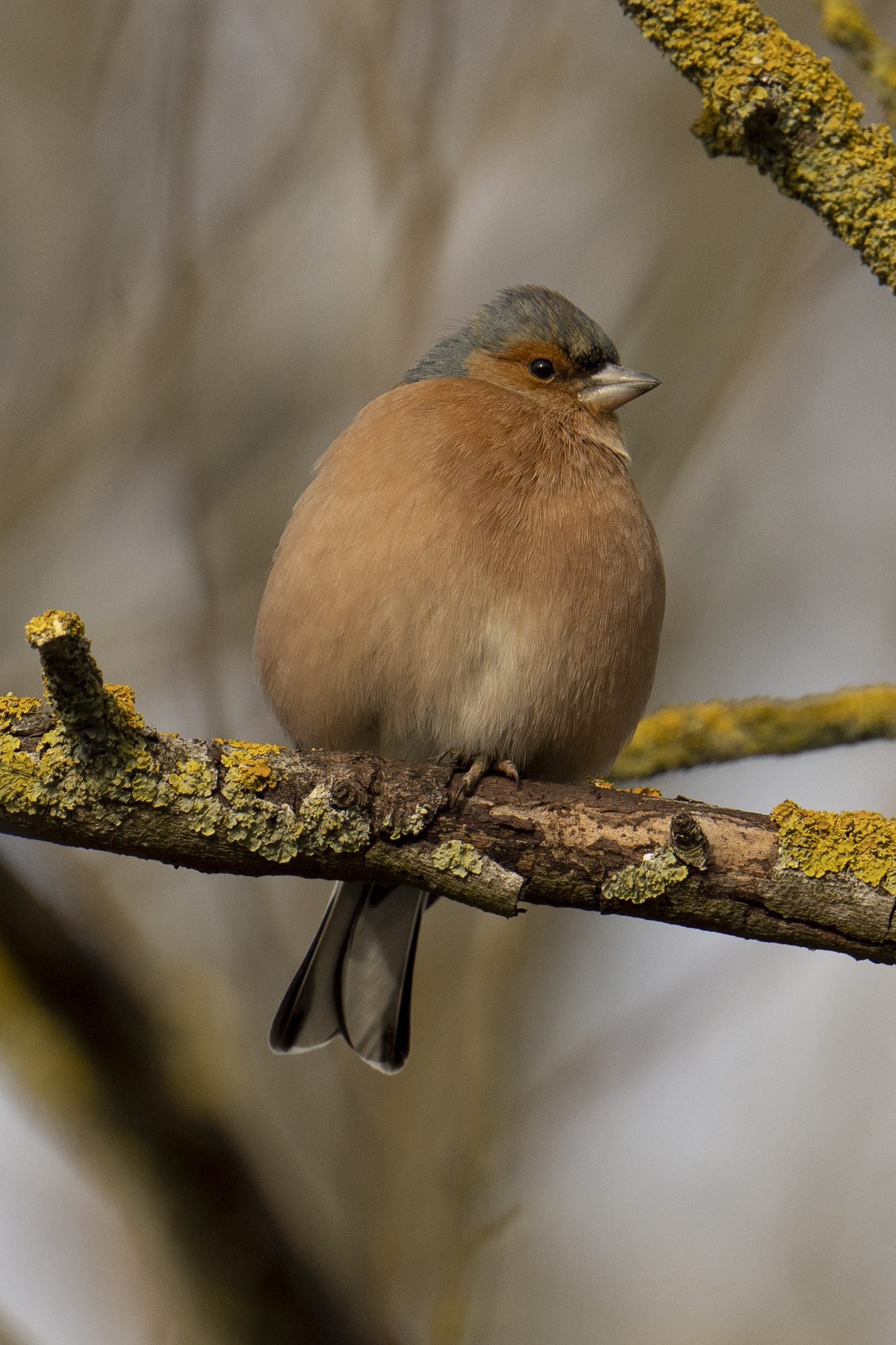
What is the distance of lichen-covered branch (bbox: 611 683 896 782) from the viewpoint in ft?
13.8

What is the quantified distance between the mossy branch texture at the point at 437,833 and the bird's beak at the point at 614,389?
84.1 inches

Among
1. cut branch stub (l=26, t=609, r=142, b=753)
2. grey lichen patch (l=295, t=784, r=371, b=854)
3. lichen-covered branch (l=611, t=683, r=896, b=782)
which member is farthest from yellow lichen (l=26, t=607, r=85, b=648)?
lichen-covered branch (l=611, t=683, r=896, b=782)

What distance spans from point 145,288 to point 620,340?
8.37 ft

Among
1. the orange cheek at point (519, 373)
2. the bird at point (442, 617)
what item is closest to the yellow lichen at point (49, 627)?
A: the bird at point (442, 617)

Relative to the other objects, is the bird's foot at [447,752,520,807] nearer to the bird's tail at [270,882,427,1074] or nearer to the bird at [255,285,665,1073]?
the bird at [255,285,665,1073]

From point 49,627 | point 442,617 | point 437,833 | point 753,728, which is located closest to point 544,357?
point 442,617

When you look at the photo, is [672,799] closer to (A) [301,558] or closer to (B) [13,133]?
(A) [301,558]

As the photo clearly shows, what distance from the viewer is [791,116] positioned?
3.55m

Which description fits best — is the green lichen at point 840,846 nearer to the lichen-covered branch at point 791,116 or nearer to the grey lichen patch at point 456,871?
the grey lichen patch at point 456,871

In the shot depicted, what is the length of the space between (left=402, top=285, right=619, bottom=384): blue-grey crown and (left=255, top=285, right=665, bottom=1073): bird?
0.42 metres

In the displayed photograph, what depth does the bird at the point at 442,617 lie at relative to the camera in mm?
4031

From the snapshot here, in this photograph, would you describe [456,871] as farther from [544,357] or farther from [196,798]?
[544,357]

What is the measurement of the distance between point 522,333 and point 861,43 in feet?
6.09

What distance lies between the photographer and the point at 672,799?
11.4 feet
